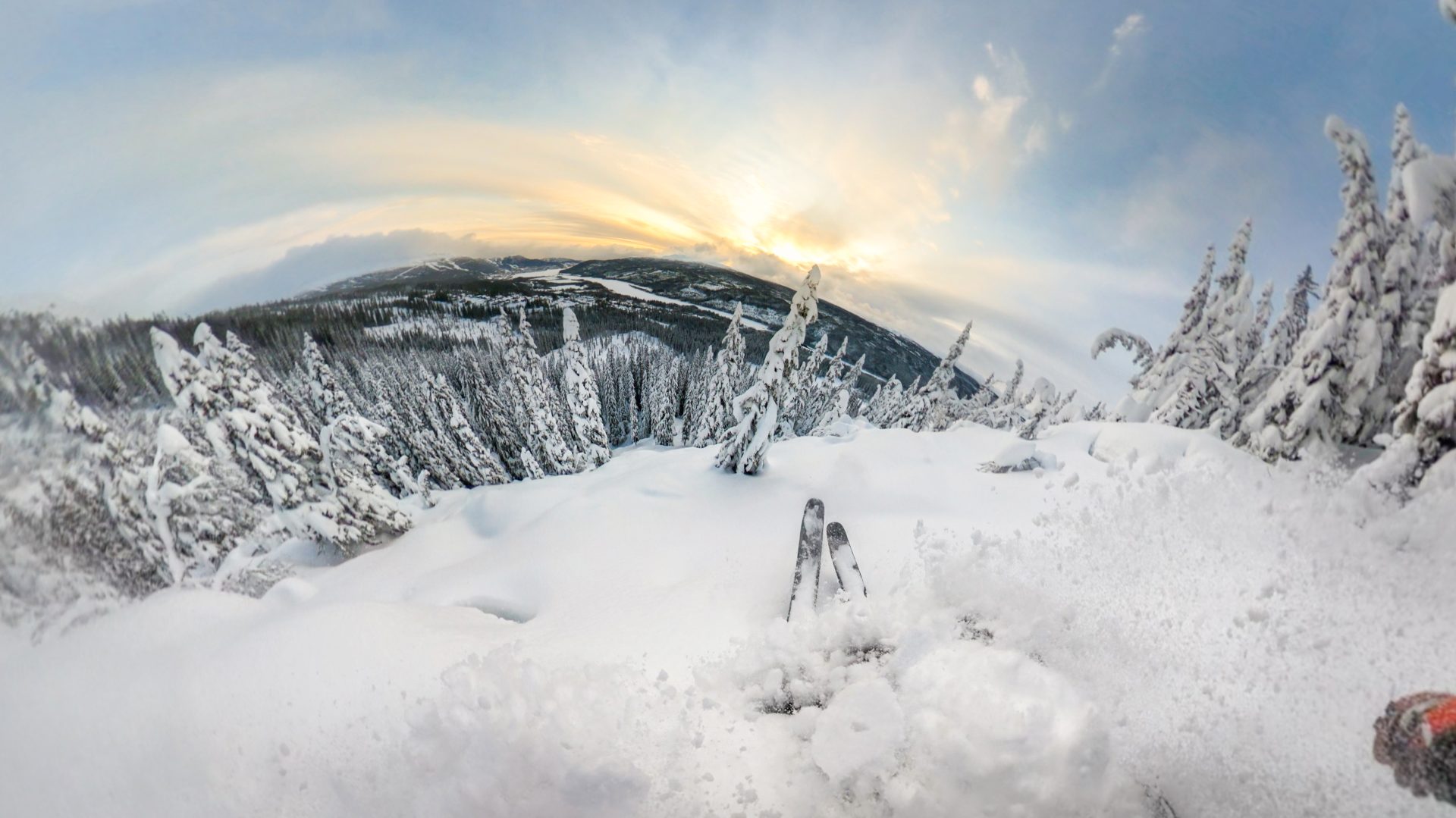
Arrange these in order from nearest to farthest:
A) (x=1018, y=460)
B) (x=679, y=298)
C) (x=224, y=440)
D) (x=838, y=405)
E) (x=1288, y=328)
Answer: (x=1018, y=460) < (x=224, y=440) < (x=1288, y=328) < (x=838, y=405) < (x=679, y=298)

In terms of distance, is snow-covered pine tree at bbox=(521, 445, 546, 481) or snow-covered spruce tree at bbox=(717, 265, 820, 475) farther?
snow-covered pine tree at bbox=(521, 445, 546, 481)

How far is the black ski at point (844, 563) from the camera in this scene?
4090mm

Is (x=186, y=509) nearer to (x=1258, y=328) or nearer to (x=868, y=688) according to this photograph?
(x=868, y=688)

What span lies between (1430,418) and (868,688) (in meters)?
4.17

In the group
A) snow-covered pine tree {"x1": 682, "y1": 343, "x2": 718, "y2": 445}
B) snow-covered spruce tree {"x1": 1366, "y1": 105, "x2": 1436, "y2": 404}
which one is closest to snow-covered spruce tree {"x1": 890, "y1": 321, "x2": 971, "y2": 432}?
snow-covered pine tree {"x1": 682, "y1": 343, "x2": 718, "y2": 445}

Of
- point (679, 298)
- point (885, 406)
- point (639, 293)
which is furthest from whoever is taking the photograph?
point (679, 298)

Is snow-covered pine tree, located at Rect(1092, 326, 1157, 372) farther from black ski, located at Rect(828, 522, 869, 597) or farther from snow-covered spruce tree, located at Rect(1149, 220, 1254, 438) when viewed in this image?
black ski, located at Rect(828, 522, 869, 597)

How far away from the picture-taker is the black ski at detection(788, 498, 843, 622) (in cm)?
402

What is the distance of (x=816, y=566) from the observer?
14.8ft

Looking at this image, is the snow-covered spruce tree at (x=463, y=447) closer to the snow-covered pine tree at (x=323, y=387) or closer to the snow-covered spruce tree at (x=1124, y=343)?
the snow-covered pine tree at (x=323, y=387)

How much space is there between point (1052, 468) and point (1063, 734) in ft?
14.7

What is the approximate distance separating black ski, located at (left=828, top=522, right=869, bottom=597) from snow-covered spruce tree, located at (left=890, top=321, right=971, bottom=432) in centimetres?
2254

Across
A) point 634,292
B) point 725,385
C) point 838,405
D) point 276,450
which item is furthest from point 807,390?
point 634,292

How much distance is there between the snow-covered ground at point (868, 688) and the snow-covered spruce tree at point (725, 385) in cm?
2386
